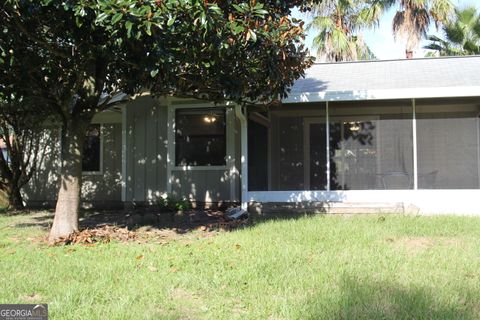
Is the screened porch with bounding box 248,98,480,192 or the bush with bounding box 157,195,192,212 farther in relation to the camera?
the bush with bounding box 157,195,192,212

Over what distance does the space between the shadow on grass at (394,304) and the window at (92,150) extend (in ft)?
34.7

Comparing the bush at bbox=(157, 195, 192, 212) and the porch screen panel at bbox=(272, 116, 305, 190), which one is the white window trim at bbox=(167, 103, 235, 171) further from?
the porch screen panel at bbox=(272, 116, 305, 190)

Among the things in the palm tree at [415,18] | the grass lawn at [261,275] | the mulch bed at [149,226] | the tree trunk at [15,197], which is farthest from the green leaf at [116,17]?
the palm tree at [415,18]

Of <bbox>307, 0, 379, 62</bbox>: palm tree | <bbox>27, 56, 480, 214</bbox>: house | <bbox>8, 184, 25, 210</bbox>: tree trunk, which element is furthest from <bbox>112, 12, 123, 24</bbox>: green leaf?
<bbox>307, 0, 379, 62</bbox>: palm tree

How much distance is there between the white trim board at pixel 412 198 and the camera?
33.0 ft

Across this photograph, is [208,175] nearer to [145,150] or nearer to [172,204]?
[172,204]

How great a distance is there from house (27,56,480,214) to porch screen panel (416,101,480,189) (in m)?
0.02

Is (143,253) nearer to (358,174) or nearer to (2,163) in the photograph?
(358,174)

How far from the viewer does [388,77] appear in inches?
464

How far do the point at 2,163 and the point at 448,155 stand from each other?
1082 cm

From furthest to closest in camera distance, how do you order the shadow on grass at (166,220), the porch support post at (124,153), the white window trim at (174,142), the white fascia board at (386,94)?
the porch support post at (124,153) < the white window trim at (174,142) < the white fascia board at (386,94) < the shadow on grass at (166,220)

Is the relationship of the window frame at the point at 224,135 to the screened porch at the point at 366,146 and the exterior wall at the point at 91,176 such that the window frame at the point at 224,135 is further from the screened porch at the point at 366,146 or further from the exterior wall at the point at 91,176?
the exterior wall at the point at 91,176

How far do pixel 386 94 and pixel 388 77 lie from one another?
1.82 m

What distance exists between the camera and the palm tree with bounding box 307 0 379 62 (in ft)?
71.9
